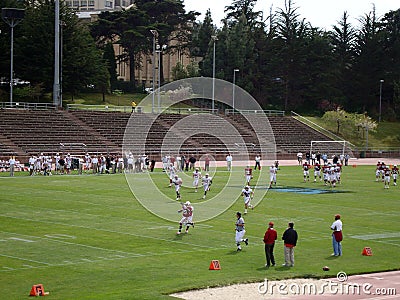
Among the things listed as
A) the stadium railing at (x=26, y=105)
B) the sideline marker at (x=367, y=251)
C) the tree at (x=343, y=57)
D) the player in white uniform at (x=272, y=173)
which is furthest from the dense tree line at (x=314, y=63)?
the sideline marker at (x=367, y=251)

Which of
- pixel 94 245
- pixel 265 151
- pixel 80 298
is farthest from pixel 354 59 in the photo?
pixel 80 298

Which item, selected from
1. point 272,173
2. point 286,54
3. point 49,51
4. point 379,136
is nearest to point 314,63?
point 286,54

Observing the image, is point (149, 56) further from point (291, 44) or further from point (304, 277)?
point (304, 277)

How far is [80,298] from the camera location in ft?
58.1

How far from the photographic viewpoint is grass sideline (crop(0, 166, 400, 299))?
1984cm

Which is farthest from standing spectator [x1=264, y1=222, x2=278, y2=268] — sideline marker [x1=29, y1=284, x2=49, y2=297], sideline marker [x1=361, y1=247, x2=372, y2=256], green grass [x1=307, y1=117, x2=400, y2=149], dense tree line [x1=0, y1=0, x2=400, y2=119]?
dense tree line [x1=0, y1=0, x2=400, y2=119]

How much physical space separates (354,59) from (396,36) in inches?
266

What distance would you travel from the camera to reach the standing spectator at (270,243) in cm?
2177

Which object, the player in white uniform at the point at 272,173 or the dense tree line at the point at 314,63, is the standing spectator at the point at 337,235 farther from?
the dense tree line at the point at 314,63

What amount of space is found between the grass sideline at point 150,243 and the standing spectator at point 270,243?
35cm

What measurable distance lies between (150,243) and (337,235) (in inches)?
243

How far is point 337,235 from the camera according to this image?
23.6 metres

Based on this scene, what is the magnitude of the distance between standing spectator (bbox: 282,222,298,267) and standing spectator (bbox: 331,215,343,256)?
2056 mm

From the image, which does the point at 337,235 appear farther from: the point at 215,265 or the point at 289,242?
the point at 215,265
